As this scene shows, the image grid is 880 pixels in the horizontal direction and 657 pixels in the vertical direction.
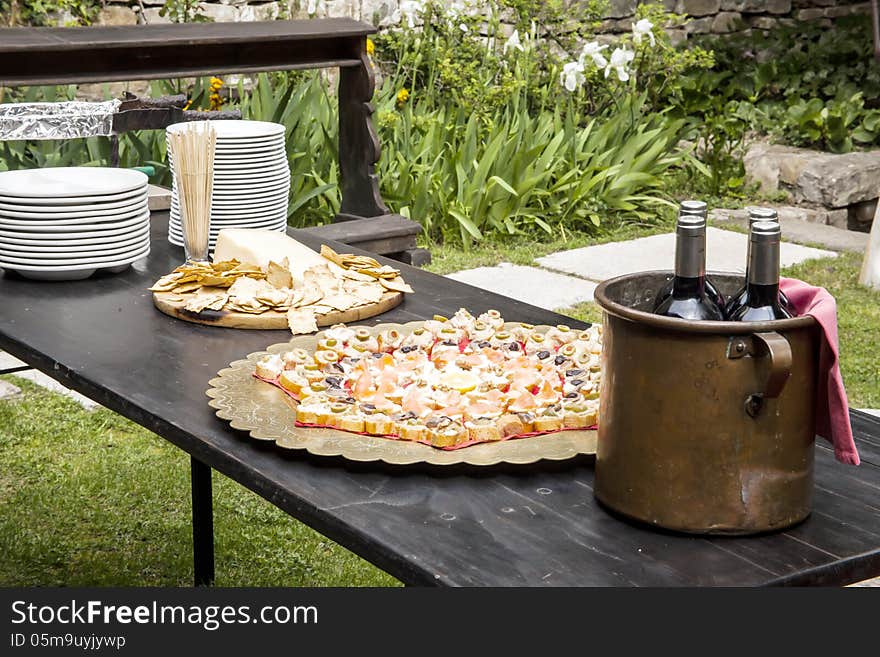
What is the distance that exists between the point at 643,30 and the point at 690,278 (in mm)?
5458

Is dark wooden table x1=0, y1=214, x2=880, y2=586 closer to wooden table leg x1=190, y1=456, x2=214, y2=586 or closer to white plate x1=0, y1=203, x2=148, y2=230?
white plate x1=0, y1=203, x2=148, y2=230

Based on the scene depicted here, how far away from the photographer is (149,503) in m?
3.11

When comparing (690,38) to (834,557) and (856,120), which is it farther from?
(834,557)

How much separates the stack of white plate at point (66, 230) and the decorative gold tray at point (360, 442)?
750 mm

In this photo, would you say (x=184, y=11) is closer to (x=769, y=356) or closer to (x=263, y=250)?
(x=263, y=250)

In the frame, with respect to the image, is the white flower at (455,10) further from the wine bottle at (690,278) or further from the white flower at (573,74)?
the wine bottle at (690,278)

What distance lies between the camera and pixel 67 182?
7.69 ft

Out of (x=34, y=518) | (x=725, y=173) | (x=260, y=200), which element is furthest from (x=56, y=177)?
(x=725, y=173)

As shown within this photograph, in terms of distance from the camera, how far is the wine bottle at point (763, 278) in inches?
46.7

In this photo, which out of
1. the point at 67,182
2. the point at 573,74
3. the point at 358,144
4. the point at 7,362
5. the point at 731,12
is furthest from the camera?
the point at 731,12

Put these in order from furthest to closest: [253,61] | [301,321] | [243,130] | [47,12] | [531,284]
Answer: [47,12] < [531,284] < [253,61] < [243,130] < [301,321]

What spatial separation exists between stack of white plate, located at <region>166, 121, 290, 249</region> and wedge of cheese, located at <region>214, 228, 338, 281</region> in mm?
274

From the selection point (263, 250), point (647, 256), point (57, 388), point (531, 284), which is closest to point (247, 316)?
point (263, 250)

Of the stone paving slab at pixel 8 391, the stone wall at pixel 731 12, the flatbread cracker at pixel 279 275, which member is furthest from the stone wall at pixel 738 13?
the flatbread cracker at pixel 279 275
